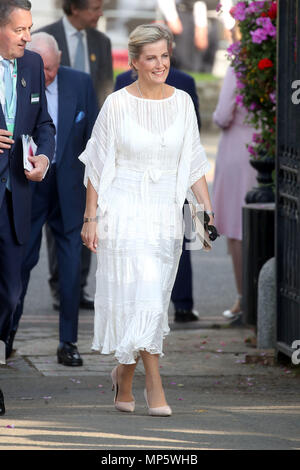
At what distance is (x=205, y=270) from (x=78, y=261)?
4.15 m

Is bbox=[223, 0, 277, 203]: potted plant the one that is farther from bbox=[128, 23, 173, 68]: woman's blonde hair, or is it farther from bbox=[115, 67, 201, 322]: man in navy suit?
bbox=[128, 23, 173, 68]: woman's blonde hair

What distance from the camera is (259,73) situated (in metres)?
A: 7.81

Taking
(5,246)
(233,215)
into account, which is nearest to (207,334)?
(233,215)

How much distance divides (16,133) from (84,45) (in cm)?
341

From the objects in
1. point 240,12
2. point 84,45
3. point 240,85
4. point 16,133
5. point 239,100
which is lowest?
point 16,133

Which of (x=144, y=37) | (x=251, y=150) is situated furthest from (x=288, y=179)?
(x=144, y=37)

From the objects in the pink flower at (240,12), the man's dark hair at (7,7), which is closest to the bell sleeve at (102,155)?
the man's dark hair at (7,7)

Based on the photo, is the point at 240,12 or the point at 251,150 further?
the point at 251,150

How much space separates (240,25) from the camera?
8.01m

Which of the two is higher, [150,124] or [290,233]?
[150,124]

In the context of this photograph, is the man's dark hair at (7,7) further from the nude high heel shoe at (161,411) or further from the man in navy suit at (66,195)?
the nude high heel shoe at (161,411)

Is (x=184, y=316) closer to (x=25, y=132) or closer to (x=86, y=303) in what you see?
(x=86, y=303)

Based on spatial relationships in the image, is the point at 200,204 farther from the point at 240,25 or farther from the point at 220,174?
the point at 220,174

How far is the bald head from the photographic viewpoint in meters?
7.15
